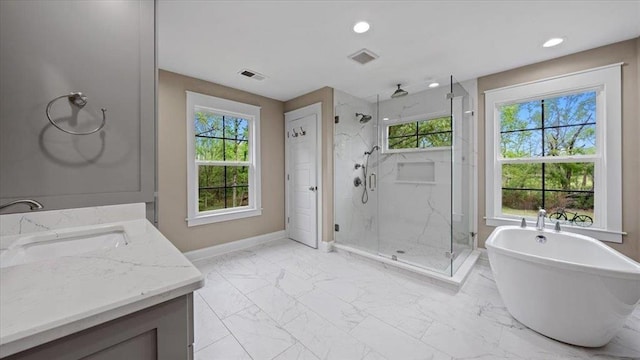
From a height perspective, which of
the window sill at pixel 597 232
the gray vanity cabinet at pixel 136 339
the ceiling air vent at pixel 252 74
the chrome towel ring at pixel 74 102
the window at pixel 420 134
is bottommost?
the window sill at pixel 597 232

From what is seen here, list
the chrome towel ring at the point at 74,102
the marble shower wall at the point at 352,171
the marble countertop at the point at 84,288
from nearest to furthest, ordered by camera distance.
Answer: the marble countertop at the point at 84,288 < the chrome towel ring at the point at 74,102 < the marble shower wall at the point at 352,171

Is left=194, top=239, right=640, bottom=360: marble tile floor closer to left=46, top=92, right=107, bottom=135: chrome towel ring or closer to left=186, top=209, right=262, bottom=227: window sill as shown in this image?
left=186, top=209, right=262, bottom=227: window sill

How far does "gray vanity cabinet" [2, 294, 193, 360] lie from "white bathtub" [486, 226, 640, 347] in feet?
6.97

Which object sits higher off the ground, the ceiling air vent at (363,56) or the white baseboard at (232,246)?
the ceiling air vent at (363,56)

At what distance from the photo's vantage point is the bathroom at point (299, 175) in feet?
3.34

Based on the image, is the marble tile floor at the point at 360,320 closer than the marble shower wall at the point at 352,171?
Yes

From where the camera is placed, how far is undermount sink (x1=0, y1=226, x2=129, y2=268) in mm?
967

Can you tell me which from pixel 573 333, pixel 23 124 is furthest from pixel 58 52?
pixel 573 333

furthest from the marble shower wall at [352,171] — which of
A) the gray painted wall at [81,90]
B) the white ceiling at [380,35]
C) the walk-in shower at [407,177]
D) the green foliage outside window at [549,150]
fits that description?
the gray painted wall at [81,90]

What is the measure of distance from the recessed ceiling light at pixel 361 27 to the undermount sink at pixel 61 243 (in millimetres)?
2159

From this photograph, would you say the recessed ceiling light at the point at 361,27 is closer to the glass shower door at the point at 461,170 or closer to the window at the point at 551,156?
the glass shower door at the point at 461,170

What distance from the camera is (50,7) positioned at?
111 cm

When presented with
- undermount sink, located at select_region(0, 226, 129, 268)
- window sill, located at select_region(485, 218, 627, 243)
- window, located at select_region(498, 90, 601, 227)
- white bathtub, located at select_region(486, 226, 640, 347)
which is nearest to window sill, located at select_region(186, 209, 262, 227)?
undermount sink, located at select_region(0, 226, 129, 268)

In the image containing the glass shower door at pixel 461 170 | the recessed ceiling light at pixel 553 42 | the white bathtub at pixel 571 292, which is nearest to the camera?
the white bathtub at pixel 571 292
